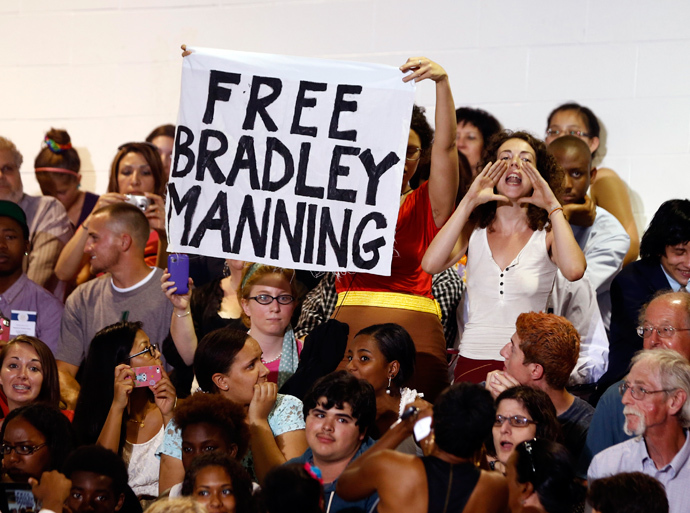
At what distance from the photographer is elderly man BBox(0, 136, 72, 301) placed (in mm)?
5293

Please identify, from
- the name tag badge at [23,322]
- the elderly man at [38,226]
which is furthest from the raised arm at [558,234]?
the elderly man at [38,226]

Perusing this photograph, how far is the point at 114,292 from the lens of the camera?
467 cm

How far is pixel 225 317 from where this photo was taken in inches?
173

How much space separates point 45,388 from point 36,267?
4.69 feet

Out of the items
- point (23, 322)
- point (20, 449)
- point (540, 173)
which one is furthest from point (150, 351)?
point (540, 173)

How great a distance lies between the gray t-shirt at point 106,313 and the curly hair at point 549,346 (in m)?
1.80

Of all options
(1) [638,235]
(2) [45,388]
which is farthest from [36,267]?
(1) [638,235]

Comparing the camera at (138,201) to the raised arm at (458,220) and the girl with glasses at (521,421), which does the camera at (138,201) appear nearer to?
the raised arm at (458,220)

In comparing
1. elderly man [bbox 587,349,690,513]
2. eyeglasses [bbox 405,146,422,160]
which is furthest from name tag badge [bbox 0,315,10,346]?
elderly man [bbox 587,349,690,513]

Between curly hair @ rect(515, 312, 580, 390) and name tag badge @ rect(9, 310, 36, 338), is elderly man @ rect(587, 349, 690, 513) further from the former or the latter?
name tag badge @ rect(9, 310, 36, 338)

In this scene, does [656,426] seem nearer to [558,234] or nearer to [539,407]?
[539,407]

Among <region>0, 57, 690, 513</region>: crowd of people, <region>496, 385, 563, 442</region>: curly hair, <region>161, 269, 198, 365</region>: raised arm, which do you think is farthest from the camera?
<region>161, 269, 198, 365</region>: raised arm

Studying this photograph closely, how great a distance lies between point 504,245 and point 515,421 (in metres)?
0.82

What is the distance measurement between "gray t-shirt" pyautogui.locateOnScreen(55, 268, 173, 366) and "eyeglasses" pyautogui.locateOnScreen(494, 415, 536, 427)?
1876 millimetres
